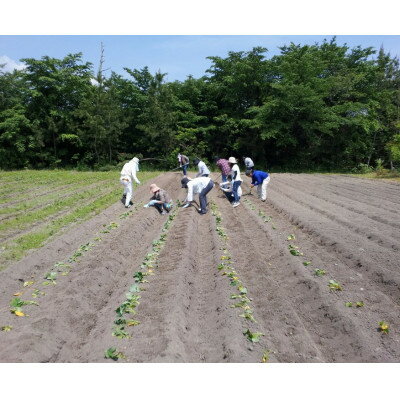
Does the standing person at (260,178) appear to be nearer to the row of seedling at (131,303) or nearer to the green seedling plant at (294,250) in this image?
the green seedling plant at (294,250)

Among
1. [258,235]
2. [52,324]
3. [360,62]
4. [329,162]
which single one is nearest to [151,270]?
[52,324]

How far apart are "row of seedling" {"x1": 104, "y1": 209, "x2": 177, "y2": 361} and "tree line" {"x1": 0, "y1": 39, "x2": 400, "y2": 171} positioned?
2137 centimetres

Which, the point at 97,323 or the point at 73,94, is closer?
the point at 97,323

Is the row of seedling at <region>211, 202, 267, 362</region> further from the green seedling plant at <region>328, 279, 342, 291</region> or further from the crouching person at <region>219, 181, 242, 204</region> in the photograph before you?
the crouching person at <region>219, 181, 242, 204</region>

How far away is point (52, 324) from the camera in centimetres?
427

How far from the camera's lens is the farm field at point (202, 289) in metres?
3.92

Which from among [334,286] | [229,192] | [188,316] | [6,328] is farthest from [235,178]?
[6,328]

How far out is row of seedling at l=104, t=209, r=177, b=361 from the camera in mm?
4059

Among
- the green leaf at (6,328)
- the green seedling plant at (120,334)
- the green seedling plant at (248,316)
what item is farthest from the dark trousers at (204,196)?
the green leaf at (6,328)

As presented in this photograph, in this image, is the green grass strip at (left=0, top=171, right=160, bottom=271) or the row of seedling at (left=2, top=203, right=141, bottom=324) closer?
the row of seedling at (left=2, top=203, right=141, bottom=324)

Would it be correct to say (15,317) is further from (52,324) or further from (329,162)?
(329,162)

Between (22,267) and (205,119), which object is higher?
(205,119)

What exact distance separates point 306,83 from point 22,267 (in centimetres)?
2676

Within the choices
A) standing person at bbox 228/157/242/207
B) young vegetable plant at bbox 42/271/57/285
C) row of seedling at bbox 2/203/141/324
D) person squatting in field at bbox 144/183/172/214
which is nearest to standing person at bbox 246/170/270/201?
standing person at bbox 228/157/242/207
